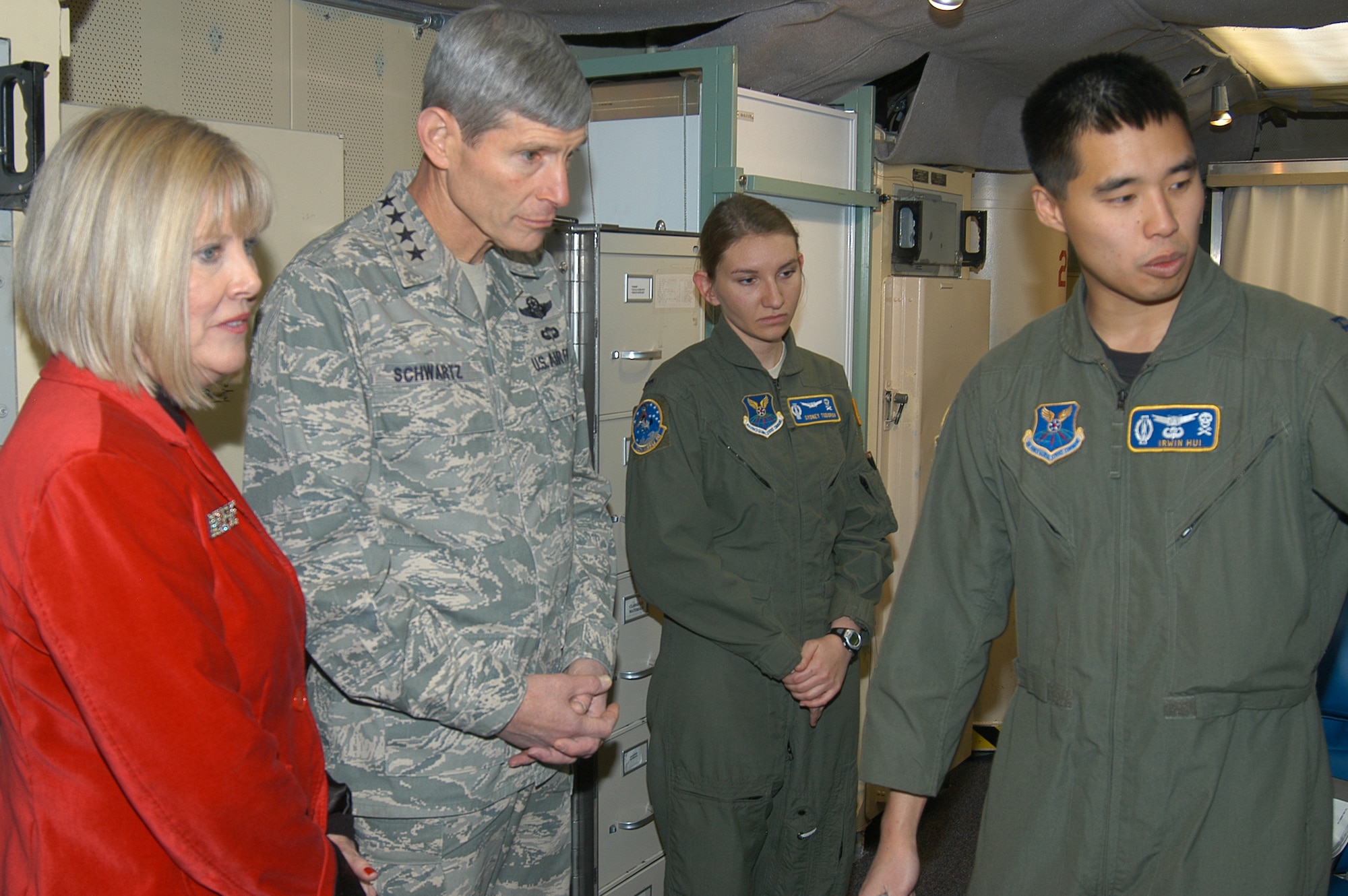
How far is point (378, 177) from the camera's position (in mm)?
2766

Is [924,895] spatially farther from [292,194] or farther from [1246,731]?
[292,194]

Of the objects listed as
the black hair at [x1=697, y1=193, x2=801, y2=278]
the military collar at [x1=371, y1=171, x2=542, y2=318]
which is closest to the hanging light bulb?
the black hair at [x1=697, y1=193, x2=801, y2=278]

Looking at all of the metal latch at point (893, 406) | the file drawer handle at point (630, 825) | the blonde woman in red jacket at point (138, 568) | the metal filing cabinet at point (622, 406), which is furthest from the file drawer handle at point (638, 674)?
the metal latch at point (893, 406)

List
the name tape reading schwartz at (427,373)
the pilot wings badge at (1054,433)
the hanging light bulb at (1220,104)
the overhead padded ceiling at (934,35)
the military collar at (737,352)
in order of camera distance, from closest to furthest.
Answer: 1. the pilot wings badge at (1054,433)
2. the name tape reading schwartz at (427,373)
3. the military collar at (737,352)
4. the overhead padded ceiling at (934,35)
5. the hanging light bulb at (1220,104)

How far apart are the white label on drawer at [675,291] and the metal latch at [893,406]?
47.3 inches

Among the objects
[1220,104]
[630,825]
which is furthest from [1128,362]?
[1220,104]

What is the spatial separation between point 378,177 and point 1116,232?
2.11m

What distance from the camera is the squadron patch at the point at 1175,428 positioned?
1.24 m

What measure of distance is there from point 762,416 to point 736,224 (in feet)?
1.59

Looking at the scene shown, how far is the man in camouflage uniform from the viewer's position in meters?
1.37

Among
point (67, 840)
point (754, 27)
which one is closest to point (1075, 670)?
point (67, 840)

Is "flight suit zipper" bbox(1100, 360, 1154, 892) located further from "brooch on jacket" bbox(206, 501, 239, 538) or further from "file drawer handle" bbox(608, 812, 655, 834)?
"file drawer handle" bbox(608, 812, 655, 834)

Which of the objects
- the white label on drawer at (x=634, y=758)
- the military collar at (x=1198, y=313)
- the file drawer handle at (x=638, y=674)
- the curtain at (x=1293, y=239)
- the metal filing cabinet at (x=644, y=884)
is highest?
the curtain at (x=1293, y=239)

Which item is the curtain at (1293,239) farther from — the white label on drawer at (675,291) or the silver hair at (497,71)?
the silver hair at (497,71)
